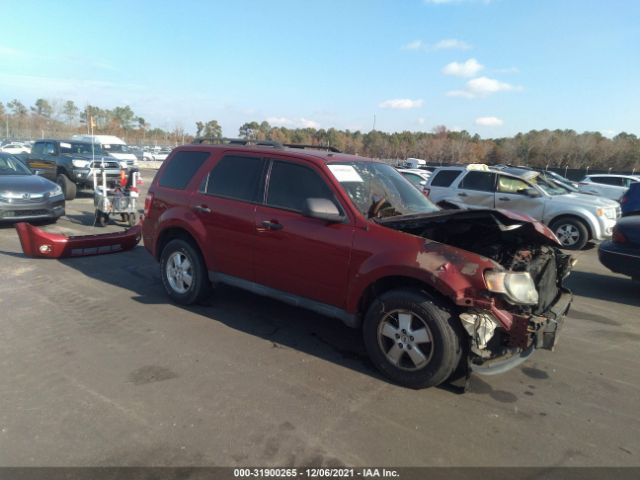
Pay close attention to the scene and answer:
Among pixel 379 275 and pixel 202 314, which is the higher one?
pixel 379 275

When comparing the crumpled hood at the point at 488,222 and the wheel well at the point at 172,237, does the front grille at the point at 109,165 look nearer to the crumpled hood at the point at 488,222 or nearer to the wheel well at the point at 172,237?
the wheel well at the point at 172,237

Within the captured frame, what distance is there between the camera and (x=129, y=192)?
34.4 ft

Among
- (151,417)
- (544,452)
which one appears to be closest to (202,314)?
(151,417)

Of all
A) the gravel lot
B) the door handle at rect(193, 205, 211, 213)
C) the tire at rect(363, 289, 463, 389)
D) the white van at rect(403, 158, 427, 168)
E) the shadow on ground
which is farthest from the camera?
the white van at rect(403, 158, 427, 168)

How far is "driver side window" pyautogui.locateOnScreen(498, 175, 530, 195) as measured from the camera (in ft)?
36.2

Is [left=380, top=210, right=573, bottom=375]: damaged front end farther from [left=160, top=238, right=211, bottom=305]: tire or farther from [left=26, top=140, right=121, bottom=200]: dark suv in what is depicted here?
[left=26, top=140, right=121, bottom=200]: dark suv

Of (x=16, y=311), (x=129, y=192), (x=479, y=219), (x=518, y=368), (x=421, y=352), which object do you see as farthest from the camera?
(x=129, y=192)

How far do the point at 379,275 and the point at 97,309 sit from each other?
11.0 ft

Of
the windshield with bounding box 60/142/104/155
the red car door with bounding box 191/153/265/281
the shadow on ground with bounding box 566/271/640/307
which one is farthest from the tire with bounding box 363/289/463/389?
the windshield with bounding box 60/142/104/155

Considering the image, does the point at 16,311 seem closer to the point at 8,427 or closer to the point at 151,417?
the point at 8,427

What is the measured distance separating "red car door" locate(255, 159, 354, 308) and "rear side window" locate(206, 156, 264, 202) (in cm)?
20

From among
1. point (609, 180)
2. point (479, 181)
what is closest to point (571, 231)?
point (479, 181)

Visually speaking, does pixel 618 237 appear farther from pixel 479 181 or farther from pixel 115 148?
pixel 115 148

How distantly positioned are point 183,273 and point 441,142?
231 feet
